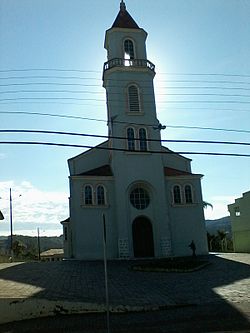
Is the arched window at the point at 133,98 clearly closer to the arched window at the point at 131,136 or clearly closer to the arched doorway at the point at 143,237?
the arched window at the point at 131,136

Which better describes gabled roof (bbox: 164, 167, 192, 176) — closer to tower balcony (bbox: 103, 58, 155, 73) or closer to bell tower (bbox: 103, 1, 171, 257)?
bell tower (bbox: 103, 1, 171, 257)

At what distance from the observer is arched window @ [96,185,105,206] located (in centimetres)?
3128

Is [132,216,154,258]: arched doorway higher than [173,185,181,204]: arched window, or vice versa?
[173,185,181,204]: arched window

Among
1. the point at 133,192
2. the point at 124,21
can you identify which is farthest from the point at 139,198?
the point at 124,21

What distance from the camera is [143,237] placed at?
3153 cm

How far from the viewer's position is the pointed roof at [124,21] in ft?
116

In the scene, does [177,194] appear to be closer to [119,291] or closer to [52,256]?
[119,291]

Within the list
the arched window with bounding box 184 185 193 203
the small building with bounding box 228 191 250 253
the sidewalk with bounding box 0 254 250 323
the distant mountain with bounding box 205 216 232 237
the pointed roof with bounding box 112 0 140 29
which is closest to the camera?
the sidewalk with bounding box 0 254 250 323

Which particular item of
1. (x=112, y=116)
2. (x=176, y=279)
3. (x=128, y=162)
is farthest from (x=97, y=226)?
(x=176, y=279)

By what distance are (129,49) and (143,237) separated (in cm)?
1564

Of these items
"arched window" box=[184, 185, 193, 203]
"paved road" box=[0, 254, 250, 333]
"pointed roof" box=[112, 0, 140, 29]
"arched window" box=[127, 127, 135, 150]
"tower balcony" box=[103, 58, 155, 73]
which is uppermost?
"pointed roof" box=[112, 0, 140, 29]

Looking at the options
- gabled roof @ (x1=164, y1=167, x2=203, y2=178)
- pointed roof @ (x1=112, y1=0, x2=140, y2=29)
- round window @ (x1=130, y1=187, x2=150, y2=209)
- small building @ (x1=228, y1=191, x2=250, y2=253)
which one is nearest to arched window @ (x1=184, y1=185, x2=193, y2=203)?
gabled roof @ (x1=164, y1=167, x2=203, y2=178)

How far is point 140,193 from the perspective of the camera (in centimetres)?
3209

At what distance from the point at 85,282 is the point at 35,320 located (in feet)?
19.3
